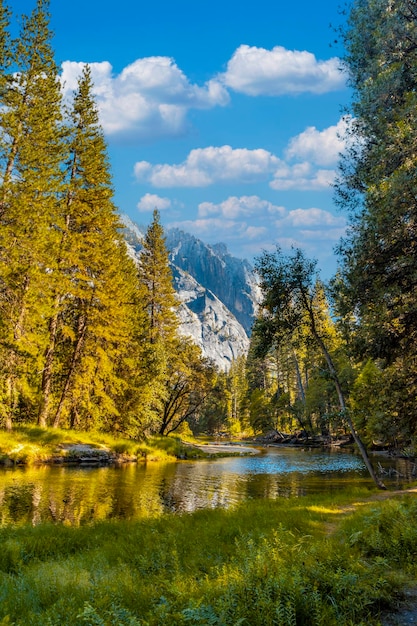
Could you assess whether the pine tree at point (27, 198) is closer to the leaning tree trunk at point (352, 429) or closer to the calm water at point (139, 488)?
the calm water at point (139, 488)

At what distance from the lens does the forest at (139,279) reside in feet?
47.9

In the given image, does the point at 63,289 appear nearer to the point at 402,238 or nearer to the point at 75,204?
the point at 75,204

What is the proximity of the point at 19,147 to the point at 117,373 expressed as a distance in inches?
754

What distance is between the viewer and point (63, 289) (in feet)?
101

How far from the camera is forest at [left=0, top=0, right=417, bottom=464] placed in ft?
47.9

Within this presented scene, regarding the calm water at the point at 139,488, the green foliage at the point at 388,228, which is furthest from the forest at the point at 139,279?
the calm water at the point at 139,488

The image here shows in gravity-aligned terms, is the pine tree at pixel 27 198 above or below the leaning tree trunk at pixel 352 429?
above

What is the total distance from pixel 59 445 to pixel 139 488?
10.1m

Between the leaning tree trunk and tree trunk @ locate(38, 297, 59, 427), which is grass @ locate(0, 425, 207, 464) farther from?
the leaning tree trunk

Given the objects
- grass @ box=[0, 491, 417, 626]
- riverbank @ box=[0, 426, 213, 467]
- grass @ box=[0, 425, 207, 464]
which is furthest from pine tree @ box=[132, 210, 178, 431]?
grass @ box=[0, 491, 417, 626]

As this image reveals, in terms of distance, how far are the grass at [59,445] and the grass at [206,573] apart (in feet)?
50.9

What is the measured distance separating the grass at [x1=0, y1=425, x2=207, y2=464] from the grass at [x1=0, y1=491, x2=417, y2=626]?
50.9 feet

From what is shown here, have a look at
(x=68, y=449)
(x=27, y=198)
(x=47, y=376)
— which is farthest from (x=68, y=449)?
(x=27, y=198)

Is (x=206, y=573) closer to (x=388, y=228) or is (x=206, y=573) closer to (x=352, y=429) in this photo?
Answer: (x=388, y=228)
